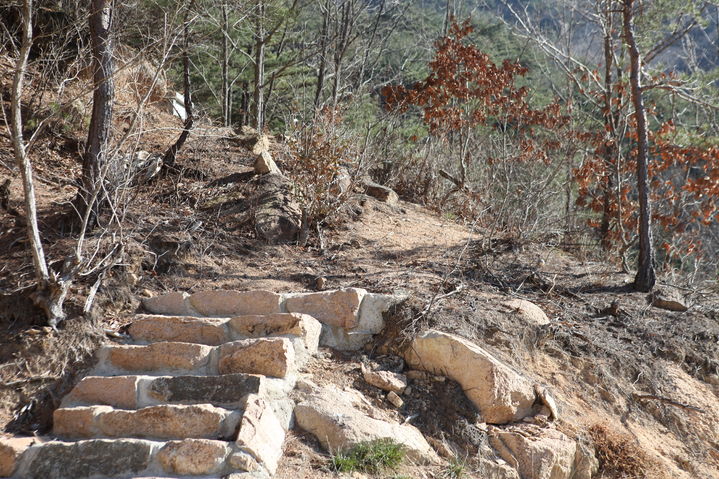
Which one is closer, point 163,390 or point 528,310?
point 163,390

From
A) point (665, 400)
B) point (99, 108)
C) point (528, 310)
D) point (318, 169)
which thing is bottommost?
point (665, 400)

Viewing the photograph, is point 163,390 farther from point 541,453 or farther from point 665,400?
point 665,400

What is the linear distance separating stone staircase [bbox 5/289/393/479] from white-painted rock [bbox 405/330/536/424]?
490 mm

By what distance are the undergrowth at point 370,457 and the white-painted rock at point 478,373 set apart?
818 mm

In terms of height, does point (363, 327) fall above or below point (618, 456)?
above

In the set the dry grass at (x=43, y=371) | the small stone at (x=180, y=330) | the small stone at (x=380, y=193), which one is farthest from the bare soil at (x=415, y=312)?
the small stone at (x=380, y=193)

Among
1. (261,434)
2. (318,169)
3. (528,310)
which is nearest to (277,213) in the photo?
(318,169)

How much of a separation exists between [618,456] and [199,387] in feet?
9.19

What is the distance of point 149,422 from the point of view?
3729 millimetres

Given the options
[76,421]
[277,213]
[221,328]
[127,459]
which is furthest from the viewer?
[277,213]

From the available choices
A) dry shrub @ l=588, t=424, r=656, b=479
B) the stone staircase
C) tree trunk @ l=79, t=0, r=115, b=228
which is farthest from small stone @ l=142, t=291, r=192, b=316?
dry shrub @ l=588, t=424, r=656, b=479

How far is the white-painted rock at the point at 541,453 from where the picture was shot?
398cm

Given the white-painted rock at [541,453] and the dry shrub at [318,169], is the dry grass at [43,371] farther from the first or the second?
the white-painted rock at [541,453]

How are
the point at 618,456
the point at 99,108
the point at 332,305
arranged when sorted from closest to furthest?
the point at 618,456 → the point at 332,305 → the point at 99,108
